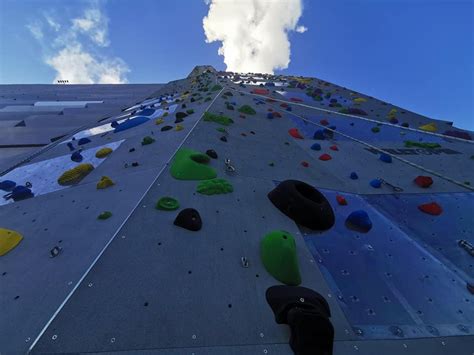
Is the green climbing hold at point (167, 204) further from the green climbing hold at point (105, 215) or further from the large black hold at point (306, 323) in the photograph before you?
the large black hold at point (306, 323)

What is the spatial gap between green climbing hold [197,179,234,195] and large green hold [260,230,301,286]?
146 cm

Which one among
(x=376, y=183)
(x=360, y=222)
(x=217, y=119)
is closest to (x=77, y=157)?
(x=217, y=119)

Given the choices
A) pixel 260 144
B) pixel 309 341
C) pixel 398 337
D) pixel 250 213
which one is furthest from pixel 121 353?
pixel 260 144

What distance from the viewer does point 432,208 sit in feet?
16.3

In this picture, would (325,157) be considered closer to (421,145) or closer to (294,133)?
(294,133)

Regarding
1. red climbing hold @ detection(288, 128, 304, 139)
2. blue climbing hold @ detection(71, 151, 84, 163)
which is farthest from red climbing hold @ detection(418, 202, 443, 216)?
blue climbing hold @ detection(71, 151, 84, 163)

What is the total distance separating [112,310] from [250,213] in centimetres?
231

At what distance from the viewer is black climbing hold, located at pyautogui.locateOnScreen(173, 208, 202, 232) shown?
11.5ft

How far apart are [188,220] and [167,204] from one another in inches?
22.1

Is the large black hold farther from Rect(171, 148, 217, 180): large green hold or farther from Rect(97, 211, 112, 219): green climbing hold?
Rect(171, 148, 217, 180): large green hold

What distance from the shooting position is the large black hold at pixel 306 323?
2.20 metres

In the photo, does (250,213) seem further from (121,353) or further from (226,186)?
(121,353)

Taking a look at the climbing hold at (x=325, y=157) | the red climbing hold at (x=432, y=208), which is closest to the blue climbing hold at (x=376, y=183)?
the red climbing hold at (x=432, y=208)

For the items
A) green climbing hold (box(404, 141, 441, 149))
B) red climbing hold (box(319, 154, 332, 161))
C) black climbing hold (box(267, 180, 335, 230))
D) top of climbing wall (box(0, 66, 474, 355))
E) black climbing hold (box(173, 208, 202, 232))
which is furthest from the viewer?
green climbing hold (box(404, 141, 441, 149))
